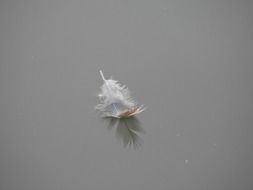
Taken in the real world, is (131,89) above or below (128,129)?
above

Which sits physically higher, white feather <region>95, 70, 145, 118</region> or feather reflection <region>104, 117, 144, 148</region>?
white feather <region>95, 70, 145, 118</region>

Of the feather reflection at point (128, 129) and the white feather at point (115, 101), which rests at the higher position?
the white feather at point (115, 101)
